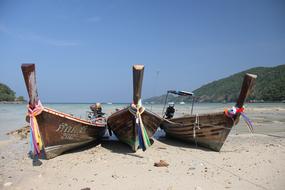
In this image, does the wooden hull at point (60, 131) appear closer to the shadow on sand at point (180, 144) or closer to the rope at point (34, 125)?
the rope at point (34, 125)

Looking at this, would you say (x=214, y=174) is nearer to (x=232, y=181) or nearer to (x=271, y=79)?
(x=232, y=181)

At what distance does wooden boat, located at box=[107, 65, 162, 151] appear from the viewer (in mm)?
7695

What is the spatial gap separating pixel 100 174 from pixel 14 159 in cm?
369

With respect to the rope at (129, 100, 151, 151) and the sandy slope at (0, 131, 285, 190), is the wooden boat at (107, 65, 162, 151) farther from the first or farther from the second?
the sandy slope at (0, 131, 285, 190)

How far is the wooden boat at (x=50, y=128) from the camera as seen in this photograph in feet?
22.5

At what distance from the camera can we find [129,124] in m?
8.78

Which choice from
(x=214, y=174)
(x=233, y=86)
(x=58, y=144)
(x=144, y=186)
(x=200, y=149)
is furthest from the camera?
(x=233, y=86)

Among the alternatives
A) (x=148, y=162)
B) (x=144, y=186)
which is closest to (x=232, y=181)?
(x=144, y=186)

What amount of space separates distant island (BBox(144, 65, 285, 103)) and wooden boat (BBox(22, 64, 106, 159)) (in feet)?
154

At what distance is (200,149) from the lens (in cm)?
936

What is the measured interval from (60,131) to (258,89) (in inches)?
3834

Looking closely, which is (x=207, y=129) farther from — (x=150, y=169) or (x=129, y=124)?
(x=150, y=169)

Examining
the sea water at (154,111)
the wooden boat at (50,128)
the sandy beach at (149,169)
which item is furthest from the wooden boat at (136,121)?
the sea water at (154,111)

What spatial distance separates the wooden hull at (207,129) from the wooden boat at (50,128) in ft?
12.3
